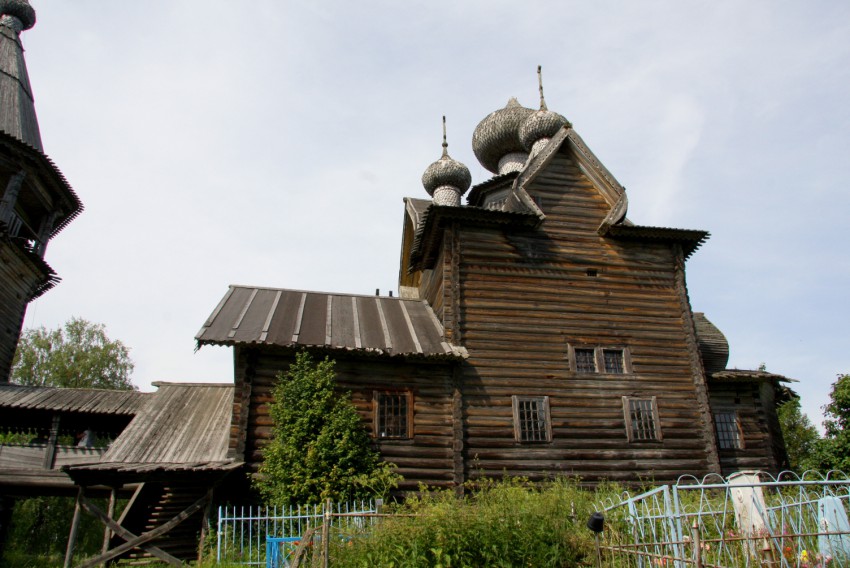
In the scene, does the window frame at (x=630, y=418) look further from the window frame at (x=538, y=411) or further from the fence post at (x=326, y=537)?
the fence post at (x=326, y=537)

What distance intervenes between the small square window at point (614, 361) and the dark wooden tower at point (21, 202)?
19985mm

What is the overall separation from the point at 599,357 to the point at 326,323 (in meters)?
7.23

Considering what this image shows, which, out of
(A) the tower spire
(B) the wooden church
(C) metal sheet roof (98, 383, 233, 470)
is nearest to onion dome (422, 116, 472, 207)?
(B) the wooden church

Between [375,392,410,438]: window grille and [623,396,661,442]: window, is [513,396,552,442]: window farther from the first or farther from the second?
[375,392,410,438]: window grille

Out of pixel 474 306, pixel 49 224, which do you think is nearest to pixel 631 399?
pixel 474 306

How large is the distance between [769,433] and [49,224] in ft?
89.0

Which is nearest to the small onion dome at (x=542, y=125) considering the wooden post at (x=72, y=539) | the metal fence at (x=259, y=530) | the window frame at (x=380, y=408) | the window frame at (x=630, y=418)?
the window frame at (x=630, y=418)

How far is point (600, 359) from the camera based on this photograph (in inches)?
601

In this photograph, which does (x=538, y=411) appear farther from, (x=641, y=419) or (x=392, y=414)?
(x=392, y=414)

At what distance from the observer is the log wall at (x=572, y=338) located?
14.1 metres

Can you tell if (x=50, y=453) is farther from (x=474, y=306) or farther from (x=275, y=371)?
(x=474, y=306)

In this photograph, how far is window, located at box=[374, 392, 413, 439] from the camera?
1345 centimetres

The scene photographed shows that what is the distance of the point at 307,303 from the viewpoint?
1609cm

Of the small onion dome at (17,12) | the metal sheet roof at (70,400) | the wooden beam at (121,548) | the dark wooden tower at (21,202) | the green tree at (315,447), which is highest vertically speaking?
the small onion dome at (17,12)
